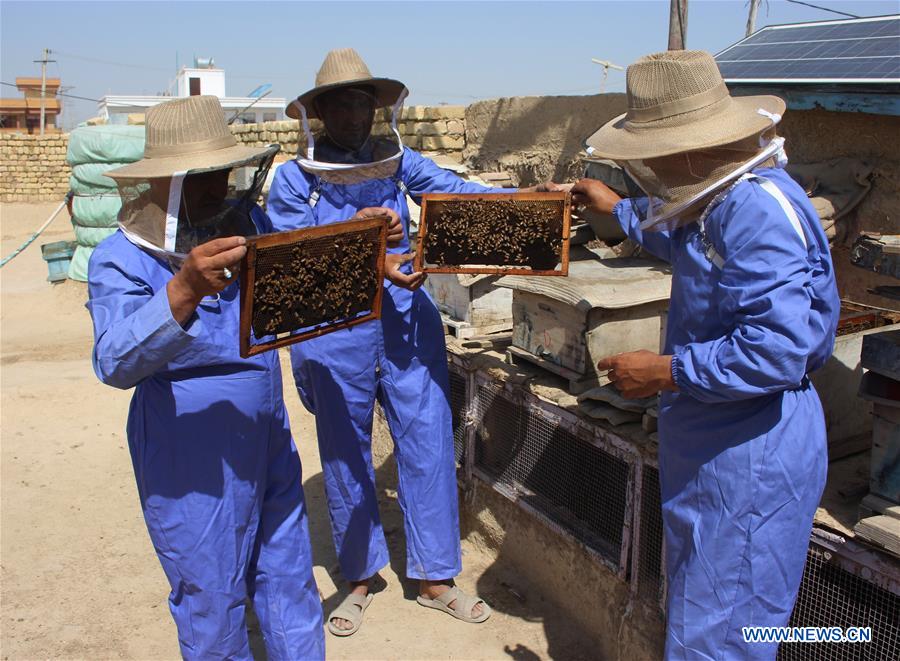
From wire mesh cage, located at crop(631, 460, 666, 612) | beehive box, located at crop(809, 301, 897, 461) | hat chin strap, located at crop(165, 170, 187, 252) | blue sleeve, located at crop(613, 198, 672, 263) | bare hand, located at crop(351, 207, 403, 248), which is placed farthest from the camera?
bare hand, located at crop(351, 207, 403, 248)

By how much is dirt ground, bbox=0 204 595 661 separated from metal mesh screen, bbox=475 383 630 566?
0.51 metres

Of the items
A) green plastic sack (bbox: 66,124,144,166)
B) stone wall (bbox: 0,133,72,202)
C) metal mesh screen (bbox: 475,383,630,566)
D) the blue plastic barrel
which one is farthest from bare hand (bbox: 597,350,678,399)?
stone wall (bbox: 0,133,72,202)

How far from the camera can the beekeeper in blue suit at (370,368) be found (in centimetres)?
355

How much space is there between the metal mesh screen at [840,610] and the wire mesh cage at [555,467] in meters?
0.74

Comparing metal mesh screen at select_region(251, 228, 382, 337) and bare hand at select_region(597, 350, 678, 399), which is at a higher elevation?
metal mesh screen at select_region(251, 228, 382, 337)

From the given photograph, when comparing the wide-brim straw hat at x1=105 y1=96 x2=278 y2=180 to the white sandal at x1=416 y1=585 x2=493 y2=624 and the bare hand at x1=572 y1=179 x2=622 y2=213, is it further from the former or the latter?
the white sandal at x1=416 y1=585 x2=493 y2=624

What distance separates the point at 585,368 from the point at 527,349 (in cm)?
45

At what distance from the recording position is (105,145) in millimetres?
11727

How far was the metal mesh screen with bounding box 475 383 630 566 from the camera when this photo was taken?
347 cm

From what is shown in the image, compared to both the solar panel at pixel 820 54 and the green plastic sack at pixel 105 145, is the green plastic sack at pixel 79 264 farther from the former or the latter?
the solar panel at pixel 820 54

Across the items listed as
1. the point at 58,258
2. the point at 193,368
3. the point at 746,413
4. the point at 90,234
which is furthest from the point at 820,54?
the point at 58,258

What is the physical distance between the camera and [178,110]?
2.53 meters

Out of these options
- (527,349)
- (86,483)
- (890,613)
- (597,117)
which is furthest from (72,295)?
(890,613)

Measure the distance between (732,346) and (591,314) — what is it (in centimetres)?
131
